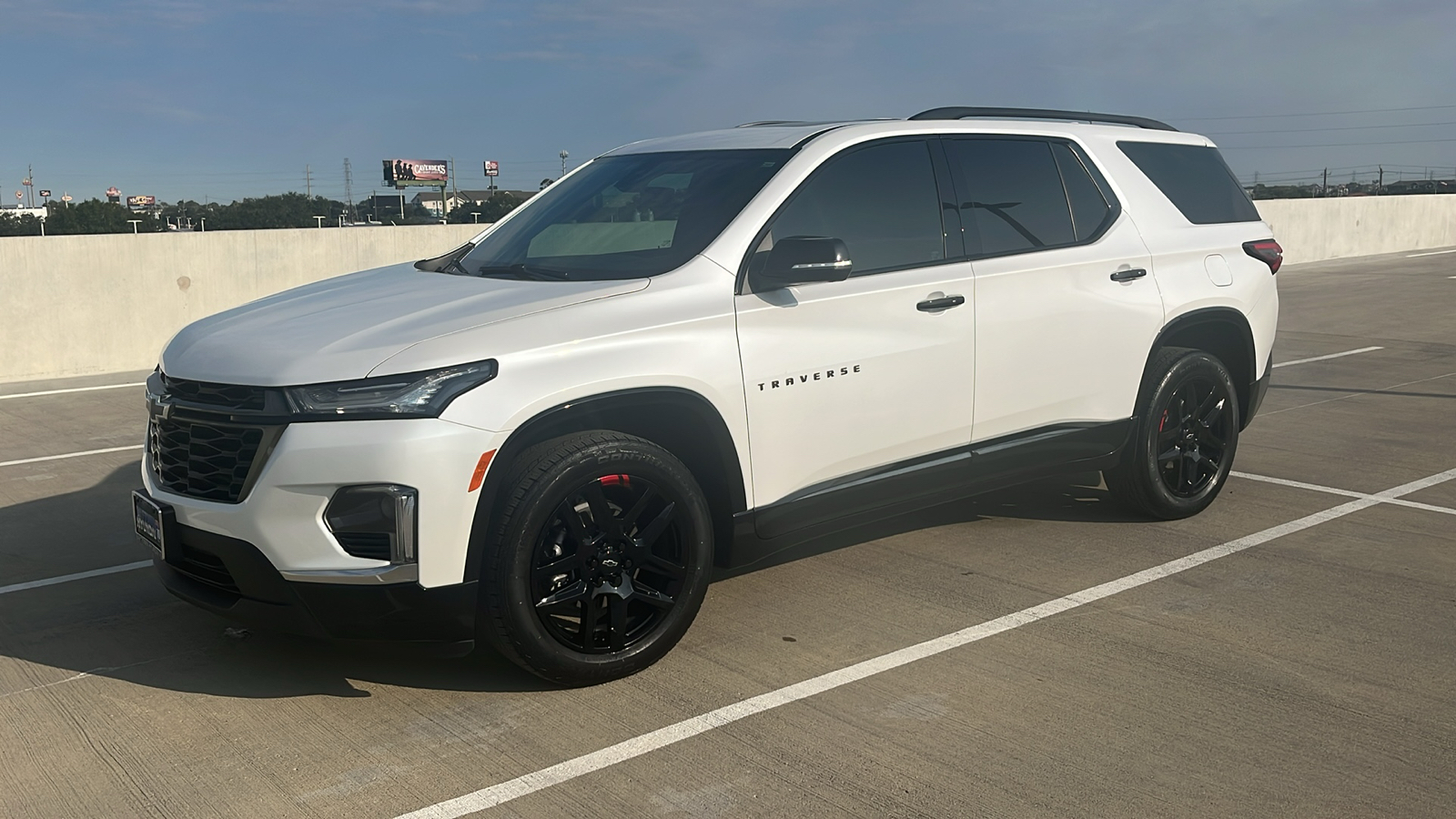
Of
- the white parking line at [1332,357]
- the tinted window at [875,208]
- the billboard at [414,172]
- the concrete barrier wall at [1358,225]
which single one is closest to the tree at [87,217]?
the concrete barrier wall at [1358,225]

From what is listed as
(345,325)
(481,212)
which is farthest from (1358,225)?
(345,325)

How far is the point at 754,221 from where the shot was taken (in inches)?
186

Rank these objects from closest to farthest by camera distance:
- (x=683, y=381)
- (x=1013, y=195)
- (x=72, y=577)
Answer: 1. (x=683, y=381)
2. (x=1013, y=195)
3. (x=72, y=577)

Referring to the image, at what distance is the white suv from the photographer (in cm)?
392

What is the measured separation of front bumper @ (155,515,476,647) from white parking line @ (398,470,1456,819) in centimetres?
58

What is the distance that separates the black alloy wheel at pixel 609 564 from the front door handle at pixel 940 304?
1379mm

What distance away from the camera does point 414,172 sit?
14075 cm

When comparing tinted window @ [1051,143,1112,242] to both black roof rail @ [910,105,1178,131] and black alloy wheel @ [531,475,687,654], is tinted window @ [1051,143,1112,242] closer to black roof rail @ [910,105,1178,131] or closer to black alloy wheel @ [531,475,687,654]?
black roof rail @ [910,105,1178,131]

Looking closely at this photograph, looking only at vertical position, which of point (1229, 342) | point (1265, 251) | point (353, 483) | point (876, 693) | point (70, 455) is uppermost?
point (1265, 251)

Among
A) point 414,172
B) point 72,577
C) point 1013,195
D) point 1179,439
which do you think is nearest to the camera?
point 1013,195

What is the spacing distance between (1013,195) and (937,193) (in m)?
0.47

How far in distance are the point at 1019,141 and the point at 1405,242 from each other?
3211cm

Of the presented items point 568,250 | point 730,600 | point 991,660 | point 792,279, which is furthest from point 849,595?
point 568,250

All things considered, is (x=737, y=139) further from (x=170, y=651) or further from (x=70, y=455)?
(x=70, y=455)
